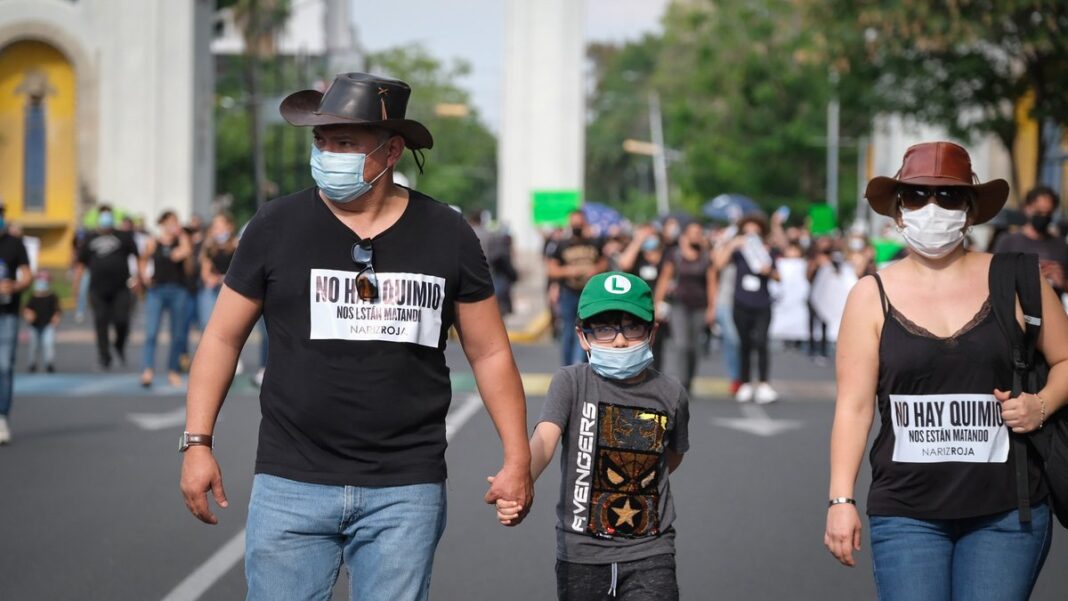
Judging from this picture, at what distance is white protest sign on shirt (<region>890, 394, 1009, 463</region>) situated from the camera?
4.74m

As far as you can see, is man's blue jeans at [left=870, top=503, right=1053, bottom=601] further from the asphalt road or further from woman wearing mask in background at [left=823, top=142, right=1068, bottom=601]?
the asphalt road

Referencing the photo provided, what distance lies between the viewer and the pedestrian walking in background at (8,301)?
13.1 meters

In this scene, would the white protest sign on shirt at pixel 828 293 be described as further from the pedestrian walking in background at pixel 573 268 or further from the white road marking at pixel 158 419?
the white road marking at pixel 158 419

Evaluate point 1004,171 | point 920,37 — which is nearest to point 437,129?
point 1004,171

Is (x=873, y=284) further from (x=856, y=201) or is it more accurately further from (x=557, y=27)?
(x=856, y=201)

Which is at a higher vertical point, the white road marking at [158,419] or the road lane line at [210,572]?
the white road marking at [158,419]

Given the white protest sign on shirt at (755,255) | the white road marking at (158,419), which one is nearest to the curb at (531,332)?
the white protest sign on shirt at (755,255)

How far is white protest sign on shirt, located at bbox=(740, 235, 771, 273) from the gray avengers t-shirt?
37.9 feet

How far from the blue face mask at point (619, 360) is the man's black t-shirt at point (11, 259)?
28.7ft

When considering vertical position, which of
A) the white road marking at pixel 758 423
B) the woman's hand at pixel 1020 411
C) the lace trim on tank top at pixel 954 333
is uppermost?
the lace trim on tank top at pixel 954 333

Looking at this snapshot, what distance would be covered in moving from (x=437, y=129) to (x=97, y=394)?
124681mm

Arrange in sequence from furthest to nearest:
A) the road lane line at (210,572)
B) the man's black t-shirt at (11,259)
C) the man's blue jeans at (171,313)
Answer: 1. the man's blue jeans at (171,313)
2. the man's black t-shirt at (11,259)
3. the road lane line at (210,572)

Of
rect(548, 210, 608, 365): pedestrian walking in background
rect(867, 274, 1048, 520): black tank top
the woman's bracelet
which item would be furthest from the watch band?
rect(548, 210, 608, 365): pedestrian walking in background

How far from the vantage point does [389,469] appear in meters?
4.55
